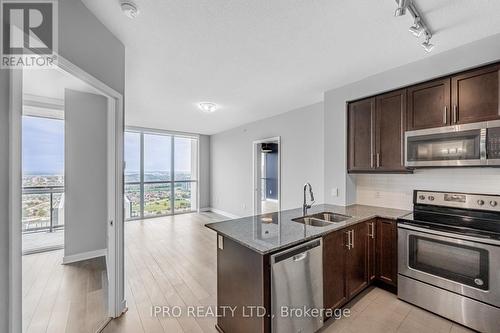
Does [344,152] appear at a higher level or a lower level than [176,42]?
lower

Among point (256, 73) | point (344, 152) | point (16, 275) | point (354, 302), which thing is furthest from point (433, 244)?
point (16, 275)

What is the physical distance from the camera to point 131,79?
2.98m

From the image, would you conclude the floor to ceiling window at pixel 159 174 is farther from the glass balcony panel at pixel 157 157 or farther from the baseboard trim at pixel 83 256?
the baseboard trim at pixel 83 256

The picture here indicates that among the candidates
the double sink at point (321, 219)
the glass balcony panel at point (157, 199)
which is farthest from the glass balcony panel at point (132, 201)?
the double sink at point (321, 219)

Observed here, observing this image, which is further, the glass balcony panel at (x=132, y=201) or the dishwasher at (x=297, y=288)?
the glass balcony panel at (x=132, y=201)

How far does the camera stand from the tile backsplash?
2.34 m

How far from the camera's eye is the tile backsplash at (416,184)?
2336 millimetres

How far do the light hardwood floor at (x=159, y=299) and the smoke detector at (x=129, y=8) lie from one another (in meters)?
2.69

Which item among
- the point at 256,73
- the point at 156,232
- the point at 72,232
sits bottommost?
the point at 156,232

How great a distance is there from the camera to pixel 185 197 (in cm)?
730

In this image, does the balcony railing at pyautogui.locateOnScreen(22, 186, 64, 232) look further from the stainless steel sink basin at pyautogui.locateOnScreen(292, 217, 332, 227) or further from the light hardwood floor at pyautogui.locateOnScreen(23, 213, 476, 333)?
the stainless steel sink basin at pyautogui.locateOnScreen(292, 217, 332, 227)

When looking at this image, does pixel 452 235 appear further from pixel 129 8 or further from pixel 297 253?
pixel 129 8

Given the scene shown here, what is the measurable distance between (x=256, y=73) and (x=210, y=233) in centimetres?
359

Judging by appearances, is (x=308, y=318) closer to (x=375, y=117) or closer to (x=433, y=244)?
(x=433, y=244)
